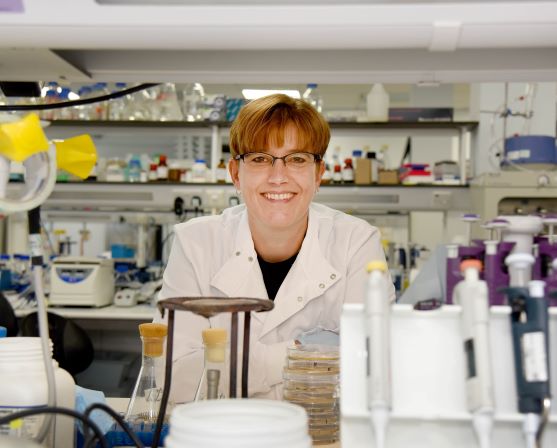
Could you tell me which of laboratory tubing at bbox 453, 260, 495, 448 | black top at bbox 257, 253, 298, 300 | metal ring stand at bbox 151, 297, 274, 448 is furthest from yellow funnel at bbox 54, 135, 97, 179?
black top at bbox 257, 253, 298, 300

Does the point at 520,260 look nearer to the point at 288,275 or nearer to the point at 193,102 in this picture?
the point at 288,275

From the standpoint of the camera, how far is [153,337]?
1053 millimetres

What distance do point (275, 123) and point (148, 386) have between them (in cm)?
81

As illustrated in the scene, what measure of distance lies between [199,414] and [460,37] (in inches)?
21.9

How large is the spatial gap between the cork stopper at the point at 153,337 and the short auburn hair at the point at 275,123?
2.42 feet

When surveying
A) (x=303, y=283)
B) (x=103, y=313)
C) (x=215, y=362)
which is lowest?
(x=103, y=313)

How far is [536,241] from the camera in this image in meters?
1.01

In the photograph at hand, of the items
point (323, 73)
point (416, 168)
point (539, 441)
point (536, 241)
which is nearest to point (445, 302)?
point (536, 241)

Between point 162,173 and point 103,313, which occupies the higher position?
point 162,173

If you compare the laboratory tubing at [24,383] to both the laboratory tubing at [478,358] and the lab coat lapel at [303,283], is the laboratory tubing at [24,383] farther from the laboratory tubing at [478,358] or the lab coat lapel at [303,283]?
the lab coat lapel at [303,283]

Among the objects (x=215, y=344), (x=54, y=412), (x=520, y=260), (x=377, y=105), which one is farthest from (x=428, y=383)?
(x=377, y=105)

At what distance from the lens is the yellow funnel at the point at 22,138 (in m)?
0.78

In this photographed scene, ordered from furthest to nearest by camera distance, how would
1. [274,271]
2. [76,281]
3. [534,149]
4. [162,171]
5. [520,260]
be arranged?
1. [162,171]
2. [76,281]
3. [534,149]
4. [274,271]
5. [520,260]

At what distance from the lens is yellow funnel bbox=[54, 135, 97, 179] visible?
34.5 inches
